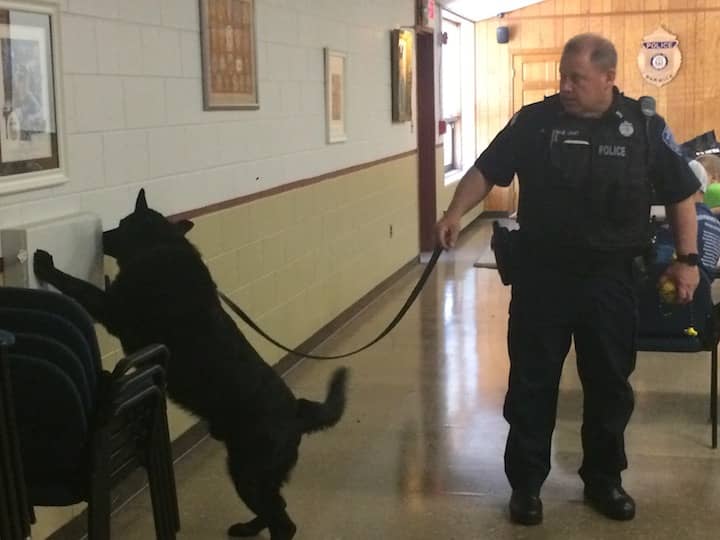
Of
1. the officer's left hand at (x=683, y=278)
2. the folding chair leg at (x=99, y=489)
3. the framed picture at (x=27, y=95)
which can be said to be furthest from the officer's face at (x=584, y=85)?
the folding chair leg at (x=99, y=489)

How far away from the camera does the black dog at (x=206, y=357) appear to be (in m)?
2.59

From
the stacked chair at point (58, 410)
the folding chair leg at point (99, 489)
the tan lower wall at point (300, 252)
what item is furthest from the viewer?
the tan lower wall at point (300, 252)

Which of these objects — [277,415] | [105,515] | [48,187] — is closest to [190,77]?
[48,187]

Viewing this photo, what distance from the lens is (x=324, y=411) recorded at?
2779mm

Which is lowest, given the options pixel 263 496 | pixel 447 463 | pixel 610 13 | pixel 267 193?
pixel 447 463

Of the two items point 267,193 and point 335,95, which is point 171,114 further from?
point 335,95

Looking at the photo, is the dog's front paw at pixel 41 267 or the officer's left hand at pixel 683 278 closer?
the dog's front paw at pixel 41 267

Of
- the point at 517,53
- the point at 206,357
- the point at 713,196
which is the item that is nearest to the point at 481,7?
the point at 517,53

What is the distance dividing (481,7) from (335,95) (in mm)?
5022

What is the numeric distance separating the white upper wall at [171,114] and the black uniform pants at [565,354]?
137cm

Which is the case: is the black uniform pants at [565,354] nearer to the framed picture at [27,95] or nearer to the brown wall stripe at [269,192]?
the brown wall stripe at [269,192]

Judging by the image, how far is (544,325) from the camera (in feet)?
9.81

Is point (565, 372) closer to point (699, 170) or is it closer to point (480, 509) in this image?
point (699, 170)

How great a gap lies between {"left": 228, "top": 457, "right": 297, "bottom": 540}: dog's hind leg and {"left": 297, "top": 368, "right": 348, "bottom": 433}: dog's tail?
182 mm
